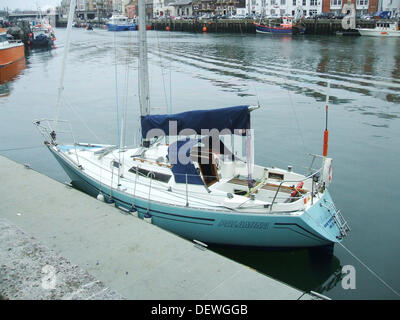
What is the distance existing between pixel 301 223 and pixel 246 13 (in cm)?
10361

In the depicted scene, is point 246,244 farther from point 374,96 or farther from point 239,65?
point 239,65

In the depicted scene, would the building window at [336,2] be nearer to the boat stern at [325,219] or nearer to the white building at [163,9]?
the white building at [163,9]

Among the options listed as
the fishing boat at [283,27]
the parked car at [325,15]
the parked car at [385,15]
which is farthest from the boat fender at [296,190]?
the parked car at [325,15]

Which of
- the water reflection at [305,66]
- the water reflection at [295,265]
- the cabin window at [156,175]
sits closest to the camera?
the water reflection at [295,265]

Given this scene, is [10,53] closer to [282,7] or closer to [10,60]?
[10,60]

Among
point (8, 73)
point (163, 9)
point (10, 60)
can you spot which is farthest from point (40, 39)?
point (163, 9)

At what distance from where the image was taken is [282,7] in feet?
308

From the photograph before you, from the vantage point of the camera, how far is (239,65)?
4175cm

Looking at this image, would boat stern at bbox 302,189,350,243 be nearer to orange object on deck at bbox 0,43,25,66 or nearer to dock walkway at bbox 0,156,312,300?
dock walkway at bbox 0,156,312,300

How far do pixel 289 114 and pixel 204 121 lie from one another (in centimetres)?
1500

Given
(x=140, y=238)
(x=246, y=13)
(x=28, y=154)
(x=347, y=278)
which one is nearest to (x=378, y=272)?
(x=347, y=278)

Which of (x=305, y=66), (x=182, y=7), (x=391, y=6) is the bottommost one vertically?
(x=305, y=66)

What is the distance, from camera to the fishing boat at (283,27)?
81438mm

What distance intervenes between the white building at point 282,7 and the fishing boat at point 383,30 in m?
19.3
